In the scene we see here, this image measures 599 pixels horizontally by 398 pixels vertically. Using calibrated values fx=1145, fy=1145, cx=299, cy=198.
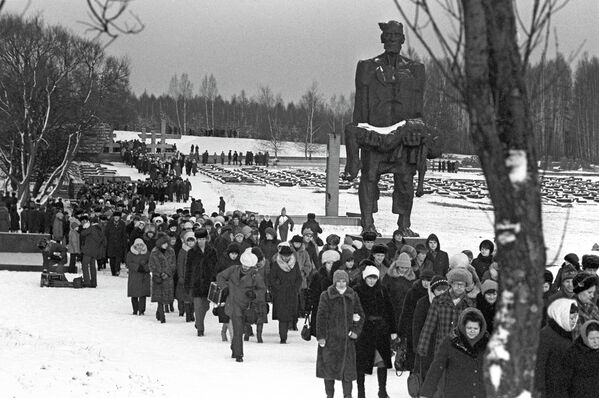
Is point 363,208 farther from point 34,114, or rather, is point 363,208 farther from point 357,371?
point 34,114

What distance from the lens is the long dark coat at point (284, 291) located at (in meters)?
14.8

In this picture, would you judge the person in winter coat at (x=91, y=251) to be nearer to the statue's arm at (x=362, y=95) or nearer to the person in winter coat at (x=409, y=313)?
the statue's arm at (x=362, y=95)

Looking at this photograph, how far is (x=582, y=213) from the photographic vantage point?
48500 millimetres

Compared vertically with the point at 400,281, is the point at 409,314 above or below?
below

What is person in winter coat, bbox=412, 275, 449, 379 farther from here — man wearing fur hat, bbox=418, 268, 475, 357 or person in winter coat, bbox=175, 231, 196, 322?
person in winter coat, bbox=175, 231, 196, 322

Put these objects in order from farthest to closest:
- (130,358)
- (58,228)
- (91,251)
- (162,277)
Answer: (58,228) → (91,251) → (162,277) → (130,358)

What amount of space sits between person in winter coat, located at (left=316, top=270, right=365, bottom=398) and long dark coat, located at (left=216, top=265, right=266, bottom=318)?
114 inches

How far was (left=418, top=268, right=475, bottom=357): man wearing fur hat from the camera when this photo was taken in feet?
31.8

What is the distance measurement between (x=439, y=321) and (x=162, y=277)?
7.58 metres

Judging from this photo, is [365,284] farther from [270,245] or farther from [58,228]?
[58,228]

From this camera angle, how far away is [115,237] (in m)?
23.1

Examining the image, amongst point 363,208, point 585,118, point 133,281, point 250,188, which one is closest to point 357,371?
point 133,281

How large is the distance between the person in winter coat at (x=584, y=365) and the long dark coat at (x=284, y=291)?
7.10 meters

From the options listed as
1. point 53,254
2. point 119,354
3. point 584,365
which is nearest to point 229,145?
point 53,254
